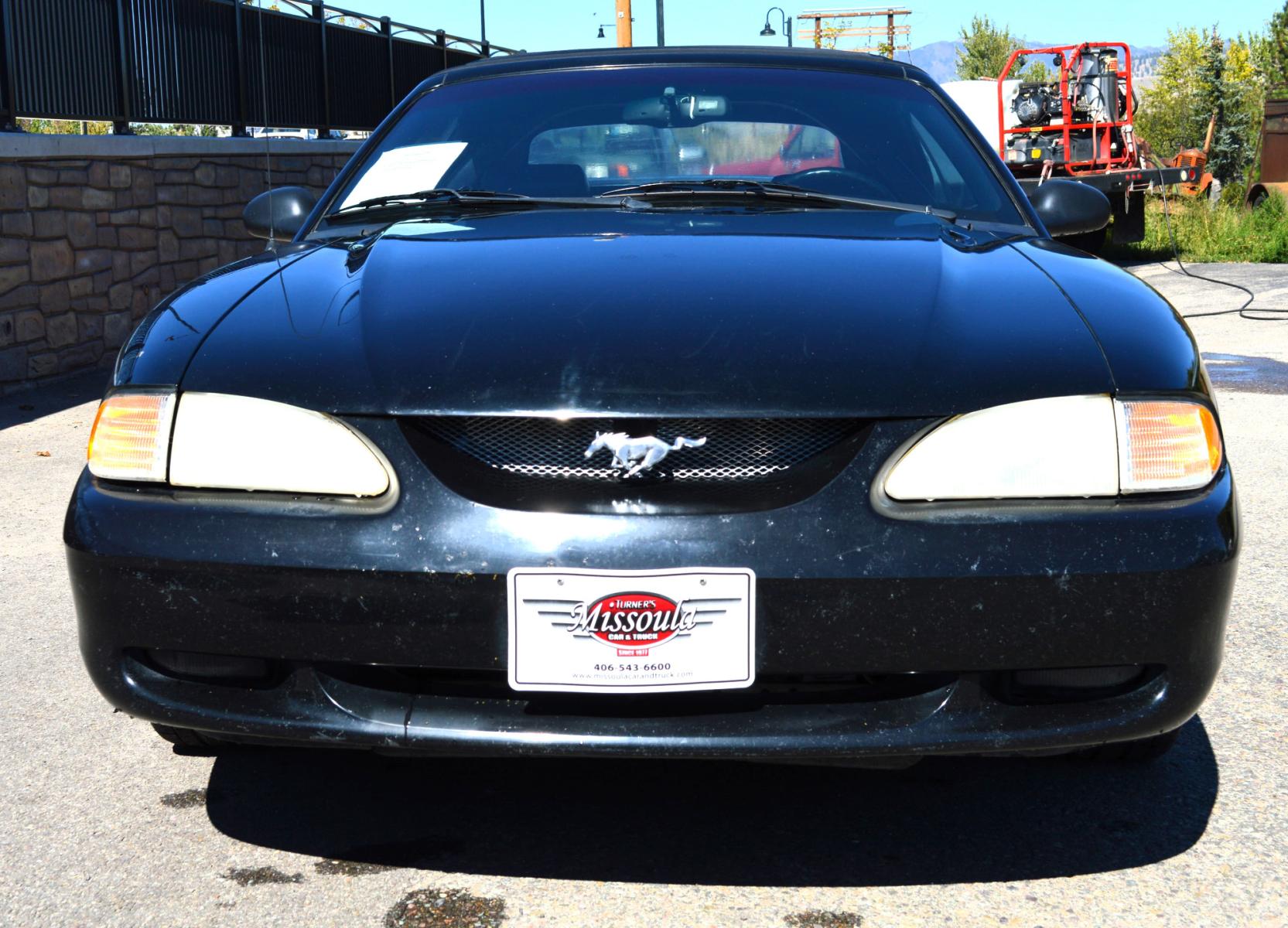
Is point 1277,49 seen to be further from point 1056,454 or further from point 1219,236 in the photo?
point 1056,454

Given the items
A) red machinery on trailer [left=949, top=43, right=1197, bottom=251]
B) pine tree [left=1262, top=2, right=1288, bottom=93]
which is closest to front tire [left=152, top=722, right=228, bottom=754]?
red machinery on trailer [left=949, top=43, right=1197, bottom=251]

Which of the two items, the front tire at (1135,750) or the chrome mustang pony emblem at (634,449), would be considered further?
the front tire at (1135,750)

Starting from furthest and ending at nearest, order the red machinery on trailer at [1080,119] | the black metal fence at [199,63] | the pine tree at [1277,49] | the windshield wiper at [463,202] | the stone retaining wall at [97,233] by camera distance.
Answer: the pine tree at [1277,49] < the red machinery on trailer at [1080,119] < the black metal fence at [199,63] < the stone retaining wall at [97,233] < the windshield wiper at [463,202]

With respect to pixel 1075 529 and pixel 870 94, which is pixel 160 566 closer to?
pixel 1075 529

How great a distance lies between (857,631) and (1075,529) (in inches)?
13.1

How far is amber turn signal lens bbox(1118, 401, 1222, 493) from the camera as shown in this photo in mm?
2072

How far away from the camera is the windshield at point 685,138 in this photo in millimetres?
3244

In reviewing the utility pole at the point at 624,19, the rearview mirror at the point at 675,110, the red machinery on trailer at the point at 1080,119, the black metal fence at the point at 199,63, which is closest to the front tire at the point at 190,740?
the rearview mirror at the point at 675,110

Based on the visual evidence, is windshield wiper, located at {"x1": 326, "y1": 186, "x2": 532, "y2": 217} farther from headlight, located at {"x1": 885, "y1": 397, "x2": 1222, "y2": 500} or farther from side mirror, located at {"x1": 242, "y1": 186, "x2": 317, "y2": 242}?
headlight, located at {"x1": 885, "y1": 397, "x2": 1222, "y2": 500}

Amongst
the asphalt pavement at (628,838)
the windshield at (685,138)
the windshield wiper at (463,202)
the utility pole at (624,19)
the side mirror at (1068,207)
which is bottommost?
the asphalt pavement at (628,838)

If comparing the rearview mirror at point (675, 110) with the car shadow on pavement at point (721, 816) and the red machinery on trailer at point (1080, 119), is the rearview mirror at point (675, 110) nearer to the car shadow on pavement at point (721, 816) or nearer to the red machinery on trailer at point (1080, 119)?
the car shadow on pavement at point (721, 816)

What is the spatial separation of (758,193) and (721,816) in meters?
1.35

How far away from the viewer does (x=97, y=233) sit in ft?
27.1

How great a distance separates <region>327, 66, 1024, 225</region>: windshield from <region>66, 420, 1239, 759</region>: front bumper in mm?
1330
